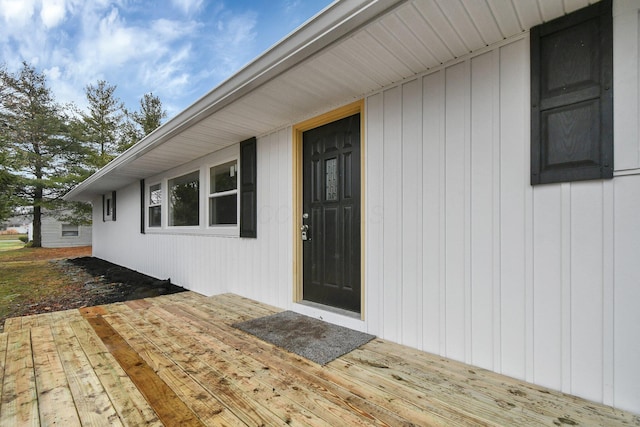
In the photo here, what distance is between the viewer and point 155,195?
6.45 metres

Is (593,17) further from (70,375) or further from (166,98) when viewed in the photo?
(166,98)

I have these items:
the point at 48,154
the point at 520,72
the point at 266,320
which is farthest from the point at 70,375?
the point at 48,154

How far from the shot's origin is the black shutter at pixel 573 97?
145 cm

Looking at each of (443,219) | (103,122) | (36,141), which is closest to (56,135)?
(36,141)

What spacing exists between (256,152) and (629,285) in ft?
11.3

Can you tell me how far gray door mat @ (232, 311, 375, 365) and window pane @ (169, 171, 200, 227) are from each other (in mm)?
2895

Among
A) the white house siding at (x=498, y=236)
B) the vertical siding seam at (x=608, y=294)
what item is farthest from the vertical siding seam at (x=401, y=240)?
the vertical siding seam at (x=608, y=294)

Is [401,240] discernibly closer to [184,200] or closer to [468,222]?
[468,222]

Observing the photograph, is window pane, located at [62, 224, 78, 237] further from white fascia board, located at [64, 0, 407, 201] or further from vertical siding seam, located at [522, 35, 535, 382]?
vertical siding seam, located at [522, 35, 535, 382]

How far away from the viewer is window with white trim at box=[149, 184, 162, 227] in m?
6.27

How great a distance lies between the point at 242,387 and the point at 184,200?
14.6 feet

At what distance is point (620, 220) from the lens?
4.66ft

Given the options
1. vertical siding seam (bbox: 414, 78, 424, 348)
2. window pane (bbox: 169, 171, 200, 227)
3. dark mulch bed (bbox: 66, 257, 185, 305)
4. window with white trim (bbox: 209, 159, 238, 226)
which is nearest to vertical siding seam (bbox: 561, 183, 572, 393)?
vertical siding seam (bbox: 414, 78, 424, 348)

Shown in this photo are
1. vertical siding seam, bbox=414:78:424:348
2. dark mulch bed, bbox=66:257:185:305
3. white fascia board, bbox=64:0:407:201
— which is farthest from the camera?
dark mulch bed, bbox=66:257:185:305
